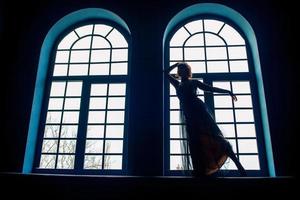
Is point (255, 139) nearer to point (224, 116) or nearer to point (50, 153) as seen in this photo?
point (224, 116)

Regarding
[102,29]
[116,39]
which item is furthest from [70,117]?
[102,29]

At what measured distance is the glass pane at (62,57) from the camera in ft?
15.1

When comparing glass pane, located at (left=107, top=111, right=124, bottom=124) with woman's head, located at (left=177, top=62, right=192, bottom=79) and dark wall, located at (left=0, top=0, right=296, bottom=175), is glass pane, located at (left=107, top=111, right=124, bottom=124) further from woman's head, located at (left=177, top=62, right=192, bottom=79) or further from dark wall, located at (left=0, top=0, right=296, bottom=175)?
woman's head, located at (left=177, top=62, right=192, bottom=79)

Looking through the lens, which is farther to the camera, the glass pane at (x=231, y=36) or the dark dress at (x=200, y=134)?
the glass pane at (x=231, y=36)

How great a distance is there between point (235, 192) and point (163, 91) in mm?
1635

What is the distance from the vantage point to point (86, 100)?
428 centimetres

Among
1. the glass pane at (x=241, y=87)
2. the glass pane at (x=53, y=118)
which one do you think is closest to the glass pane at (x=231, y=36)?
the glass pane at (x=241, y=87)

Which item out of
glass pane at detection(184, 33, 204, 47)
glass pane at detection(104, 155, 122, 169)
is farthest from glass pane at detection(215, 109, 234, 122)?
glass pane at detection(104, 155, 122, 169)

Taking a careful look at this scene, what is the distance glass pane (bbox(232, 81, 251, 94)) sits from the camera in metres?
4.22

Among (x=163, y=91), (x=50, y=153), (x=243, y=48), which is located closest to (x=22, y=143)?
(x=50, y=153)

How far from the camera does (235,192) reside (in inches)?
117

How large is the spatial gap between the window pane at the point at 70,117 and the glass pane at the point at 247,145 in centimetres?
236

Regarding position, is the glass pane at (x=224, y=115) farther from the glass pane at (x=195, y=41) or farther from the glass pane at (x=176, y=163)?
the glass pane at (x=195, y=41)

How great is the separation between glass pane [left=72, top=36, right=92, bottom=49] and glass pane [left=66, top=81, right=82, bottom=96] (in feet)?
2.03
